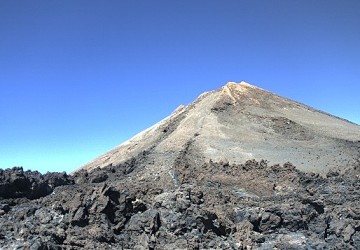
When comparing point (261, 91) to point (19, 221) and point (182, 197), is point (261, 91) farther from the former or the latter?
point (19, 221)

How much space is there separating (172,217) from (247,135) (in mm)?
21424

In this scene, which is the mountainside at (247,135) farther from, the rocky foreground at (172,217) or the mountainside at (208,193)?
the rocky foreground at (172,217)

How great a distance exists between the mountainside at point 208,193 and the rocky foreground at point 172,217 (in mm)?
45

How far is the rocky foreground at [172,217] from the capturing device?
60.5 ft

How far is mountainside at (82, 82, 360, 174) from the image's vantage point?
3506 cm

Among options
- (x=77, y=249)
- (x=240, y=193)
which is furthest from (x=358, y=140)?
(x=77, y=249)

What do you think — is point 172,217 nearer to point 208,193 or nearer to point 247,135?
point 208,193

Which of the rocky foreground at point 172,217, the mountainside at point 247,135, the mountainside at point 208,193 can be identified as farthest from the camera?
the mountainside at point 247,135

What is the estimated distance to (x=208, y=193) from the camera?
82.7 ft

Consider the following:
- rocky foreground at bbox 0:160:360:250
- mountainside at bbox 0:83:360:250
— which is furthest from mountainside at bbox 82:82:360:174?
rocky foreground at bbox 0:160:360:250

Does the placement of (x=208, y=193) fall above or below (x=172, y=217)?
above

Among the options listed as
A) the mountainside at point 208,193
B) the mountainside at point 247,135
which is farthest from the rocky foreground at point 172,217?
the mountainside at point 247,135

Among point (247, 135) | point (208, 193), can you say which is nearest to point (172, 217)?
point (208, 193)

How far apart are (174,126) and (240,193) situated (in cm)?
1826
